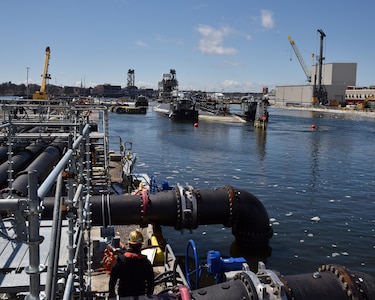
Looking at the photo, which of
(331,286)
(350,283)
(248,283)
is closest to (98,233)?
(248,283)

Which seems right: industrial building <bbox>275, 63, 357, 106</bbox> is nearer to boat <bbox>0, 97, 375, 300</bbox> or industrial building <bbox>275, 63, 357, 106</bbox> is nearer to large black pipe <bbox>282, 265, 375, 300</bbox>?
boat <bbox>0, 97, 375, 300</bbox>

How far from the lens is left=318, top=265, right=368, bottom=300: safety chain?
6387 mm

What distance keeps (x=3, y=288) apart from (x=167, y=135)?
5493 centimetres

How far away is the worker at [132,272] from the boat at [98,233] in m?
0.35

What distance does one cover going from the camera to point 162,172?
30266mm

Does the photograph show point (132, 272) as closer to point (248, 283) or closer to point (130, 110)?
point (248, 283)

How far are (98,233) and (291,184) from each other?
56.1 feet

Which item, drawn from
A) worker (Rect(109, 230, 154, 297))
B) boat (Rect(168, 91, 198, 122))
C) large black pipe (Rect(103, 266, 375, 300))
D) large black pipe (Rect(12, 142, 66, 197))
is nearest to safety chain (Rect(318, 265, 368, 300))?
large black pipe (Rect(103, 266, 375, 300))

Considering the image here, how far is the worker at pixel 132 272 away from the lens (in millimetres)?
6566

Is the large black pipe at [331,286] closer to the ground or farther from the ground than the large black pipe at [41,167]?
closer to the ground

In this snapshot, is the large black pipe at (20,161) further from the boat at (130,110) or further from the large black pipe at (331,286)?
the boat at (130,110)

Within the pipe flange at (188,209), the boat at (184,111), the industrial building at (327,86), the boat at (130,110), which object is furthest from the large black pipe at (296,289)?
the industrial building at (327,86)

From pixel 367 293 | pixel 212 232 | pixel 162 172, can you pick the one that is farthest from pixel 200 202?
pixel 162 172

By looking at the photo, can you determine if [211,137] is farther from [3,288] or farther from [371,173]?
[3,288]
